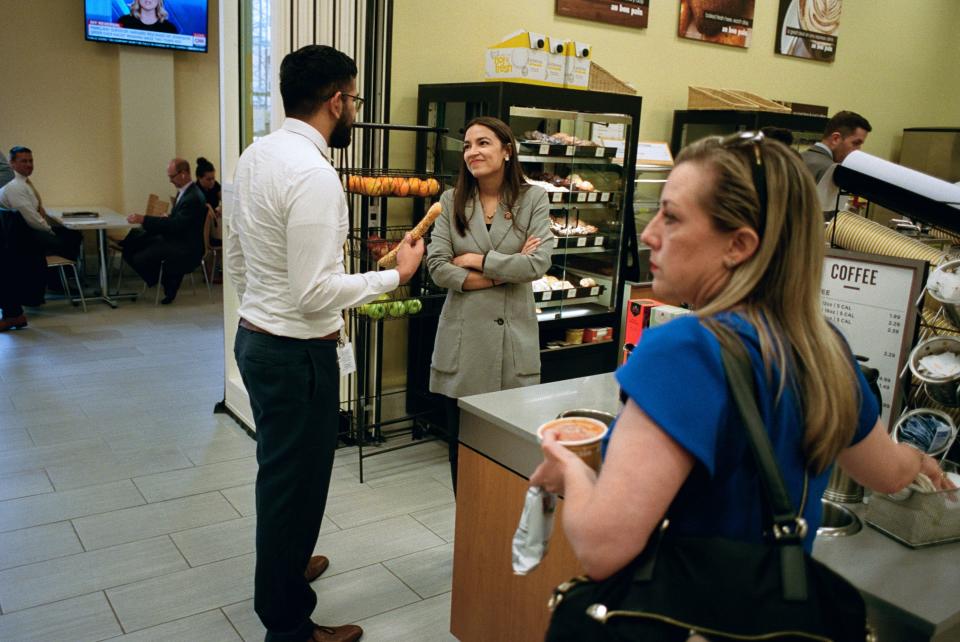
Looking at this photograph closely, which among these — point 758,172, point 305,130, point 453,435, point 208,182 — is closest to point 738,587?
point 758,172

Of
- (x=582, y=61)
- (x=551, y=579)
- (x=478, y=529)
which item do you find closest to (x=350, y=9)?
(x=582, y=61)

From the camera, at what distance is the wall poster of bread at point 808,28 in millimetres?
6238

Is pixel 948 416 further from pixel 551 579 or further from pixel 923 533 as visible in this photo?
pixel 551 579

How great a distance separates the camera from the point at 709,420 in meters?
0.96

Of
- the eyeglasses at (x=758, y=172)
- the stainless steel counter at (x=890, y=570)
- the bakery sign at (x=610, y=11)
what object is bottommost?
the stainless steel counter at (x=890, y=570)

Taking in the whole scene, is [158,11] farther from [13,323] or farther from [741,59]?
[741,59]

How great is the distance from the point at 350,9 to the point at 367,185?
0.99 metres

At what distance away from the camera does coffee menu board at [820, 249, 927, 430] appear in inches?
75.7

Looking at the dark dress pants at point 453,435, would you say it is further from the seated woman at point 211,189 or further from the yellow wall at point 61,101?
the yellow wall at point 61,101

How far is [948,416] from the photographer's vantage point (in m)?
1.74

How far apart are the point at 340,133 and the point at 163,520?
197cm

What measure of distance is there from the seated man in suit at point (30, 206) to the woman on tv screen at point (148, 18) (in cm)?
234

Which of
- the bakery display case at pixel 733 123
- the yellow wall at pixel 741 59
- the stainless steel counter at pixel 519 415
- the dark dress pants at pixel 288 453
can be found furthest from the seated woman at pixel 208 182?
the stainless steel counter at pixel 519 415

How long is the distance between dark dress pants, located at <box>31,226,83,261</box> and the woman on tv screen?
2513mm
